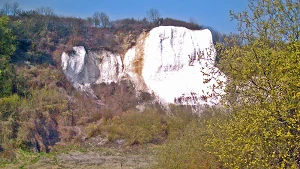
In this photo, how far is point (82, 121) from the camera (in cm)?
2788

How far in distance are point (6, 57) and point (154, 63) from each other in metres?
12.2

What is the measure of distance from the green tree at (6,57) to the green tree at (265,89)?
2173cm

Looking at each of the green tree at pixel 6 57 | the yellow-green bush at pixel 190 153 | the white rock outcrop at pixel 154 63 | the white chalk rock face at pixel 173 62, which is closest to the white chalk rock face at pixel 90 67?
the white rock outcrop at pixel 154 63

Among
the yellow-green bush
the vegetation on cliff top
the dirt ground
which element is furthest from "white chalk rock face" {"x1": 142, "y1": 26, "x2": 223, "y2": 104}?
the yellow-green bush

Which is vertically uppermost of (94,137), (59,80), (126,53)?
(126,53)

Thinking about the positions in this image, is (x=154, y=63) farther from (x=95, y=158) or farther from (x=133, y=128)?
(x=95, y=158)

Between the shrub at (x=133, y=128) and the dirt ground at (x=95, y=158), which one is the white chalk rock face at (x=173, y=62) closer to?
the shrub at (x=133, y=128)

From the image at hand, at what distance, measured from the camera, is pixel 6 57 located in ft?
97.3

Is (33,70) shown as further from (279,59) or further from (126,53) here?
(279,59)

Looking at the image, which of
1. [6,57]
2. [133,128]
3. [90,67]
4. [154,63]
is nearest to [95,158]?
[133,128]

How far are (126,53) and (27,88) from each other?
11103 millimetres

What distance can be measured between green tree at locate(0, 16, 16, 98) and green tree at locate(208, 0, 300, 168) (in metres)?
21.7

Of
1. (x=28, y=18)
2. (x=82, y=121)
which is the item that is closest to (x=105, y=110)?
(x=82, y=121)

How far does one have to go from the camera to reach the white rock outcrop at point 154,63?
33.9m
